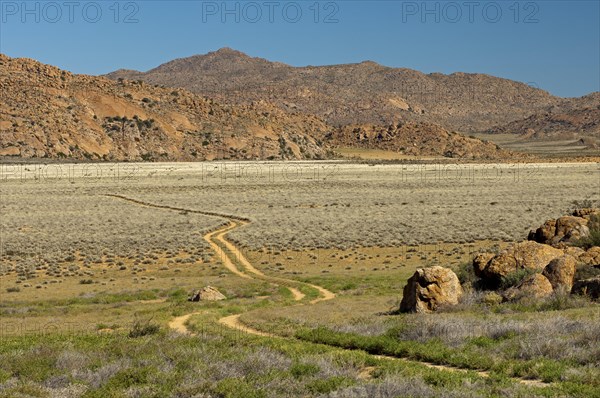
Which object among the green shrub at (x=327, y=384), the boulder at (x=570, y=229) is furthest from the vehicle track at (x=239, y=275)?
the boulder at (x=570, y=229)

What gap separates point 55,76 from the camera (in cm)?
13325

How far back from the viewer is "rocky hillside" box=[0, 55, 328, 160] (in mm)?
114375

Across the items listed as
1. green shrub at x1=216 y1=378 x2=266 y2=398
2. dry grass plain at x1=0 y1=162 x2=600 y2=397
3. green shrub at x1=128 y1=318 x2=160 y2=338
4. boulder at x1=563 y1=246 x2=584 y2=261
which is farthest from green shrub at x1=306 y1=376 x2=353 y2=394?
boulder at x1=563 y1=246 x2=584 y2=261

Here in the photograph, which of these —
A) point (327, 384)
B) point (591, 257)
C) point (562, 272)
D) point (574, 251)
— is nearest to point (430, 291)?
point (562, 272)

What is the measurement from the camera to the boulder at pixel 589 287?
14.8 metres

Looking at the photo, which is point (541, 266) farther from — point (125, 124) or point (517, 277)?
point (125, 124)

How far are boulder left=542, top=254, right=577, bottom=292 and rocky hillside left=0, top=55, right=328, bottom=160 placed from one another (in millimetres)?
108098

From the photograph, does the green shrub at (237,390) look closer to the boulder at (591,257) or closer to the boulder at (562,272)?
the boulder at (562,272)

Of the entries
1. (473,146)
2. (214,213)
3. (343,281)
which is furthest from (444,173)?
(343,281)

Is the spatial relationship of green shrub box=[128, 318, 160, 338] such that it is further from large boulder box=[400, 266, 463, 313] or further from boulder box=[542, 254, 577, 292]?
boulder box=[542, 254, 577, 292]

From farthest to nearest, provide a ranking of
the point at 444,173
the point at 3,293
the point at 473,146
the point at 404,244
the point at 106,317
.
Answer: the point at 473,146
the point at 444,173
the point at 404,244
the point at 3,293
the point at 106,317

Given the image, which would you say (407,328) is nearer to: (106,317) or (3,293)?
(106,317)

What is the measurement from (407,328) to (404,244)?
2268 centimetres

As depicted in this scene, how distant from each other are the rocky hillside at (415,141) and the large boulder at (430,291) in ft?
491
